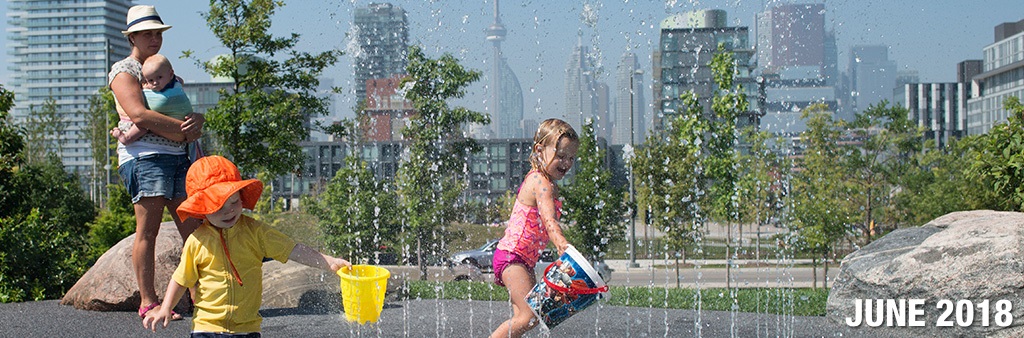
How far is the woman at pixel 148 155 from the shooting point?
5156mm

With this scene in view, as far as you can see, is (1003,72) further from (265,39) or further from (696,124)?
(265,39)

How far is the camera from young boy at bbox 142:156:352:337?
387 cm

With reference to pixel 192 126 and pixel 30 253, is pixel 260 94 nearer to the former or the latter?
pixel 30 253

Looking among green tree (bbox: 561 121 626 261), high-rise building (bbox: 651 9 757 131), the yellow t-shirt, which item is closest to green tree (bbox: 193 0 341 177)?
green tree (bbox: 561 121 626 261)

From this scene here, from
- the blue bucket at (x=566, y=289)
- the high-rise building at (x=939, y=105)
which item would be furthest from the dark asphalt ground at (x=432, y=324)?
the high-rise building at (x=939, y=105)

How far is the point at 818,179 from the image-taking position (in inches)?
880

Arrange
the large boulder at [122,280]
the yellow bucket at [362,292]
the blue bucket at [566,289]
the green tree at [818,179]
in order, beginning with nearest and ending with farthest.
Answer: the yellow bucket at [362,292] < the blue bucket at [566,289] < the large boulder at [122,280] < the green tree at [818,179]

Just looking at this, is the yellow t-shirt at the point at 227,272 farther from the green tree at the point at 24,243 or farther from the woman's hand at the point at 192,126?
the green tree at the point at 24,243

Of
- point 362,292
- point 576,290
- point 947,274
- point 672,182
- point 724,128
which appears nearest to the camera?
point 362,292

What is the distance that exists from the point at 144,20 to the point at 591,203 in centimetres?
1511

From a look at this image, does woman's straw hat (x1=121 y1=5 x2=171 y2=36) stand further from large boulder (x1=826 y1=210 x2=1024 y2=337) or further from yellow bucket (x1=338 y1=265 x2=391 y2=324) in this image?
large boulder (x1=826 y1=210 x2=1024 y2=337)

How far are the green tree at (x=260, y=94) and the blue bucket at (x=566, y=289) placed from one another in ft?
32.4

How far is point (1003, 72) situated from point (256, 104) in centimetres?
9105

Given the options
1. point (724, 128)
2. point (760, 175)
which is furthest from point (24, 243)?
point (760, 175)
